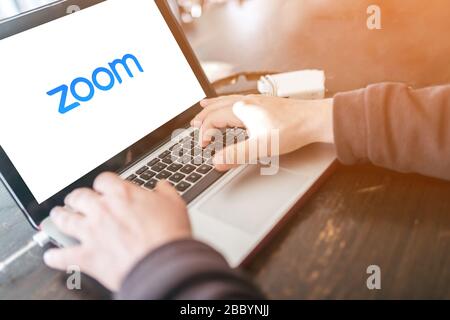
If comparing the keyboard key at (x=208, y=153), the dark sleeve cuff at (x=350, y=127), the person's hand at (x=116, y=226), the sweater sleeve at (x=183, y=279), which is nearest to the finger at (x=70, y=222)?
the person's hand at (x=116, y=226)

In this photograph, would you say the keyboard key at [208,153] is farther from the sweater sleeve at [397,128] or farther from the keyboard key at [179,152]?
the sweater sleeve at [397,128]

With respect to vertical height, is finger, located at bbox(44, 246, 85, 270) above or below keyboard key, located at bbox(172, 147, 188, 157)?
above

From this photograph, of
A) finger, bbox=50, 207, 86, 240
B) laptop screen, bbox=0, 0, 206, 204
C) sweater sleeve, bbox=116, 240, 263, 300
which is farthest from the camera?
laptop screen, bbox=0, 0, 206, 204

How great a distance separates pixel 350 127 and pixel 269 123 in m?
0.12

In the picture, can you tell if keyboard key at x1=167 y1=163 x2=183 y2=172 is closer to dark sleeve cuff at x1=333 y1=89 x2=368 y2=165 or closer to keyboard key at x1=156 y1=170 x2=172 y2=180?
keyboard key at x1=156 y1=170 x2=172 y2=180

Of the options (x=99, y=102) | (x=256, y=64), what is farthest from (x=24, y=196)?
(x=256, y=64)

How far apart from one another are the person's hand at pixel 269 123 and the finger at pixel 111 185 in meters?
0.15

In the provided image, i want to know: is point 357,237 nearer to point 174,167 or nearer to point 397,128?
point 397,128

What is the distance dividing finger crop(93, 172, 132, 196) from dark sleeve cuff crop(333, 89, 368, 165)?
29 centimetres

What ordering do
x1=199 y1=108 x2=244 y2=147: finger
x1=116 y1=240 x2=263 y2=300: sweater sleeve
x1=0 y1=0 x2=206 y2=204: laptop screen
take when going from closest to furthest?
1. x1=116 y1=240 x2=263 y2=300: sweater sleeve
2. x1=0 y1=0 x2=206 y2=204: laptop screen
3. x1=199 y1=108 x2=244 y2=147: finger

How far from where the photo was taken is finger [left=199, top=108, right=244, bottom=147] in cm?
64

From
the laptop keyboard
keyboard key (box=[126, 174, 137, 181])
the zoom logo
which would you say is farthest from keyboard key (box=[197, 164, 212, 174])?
the zoom logo

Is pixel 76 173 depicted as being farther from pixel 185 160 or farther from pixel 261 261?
pixel 261 261
